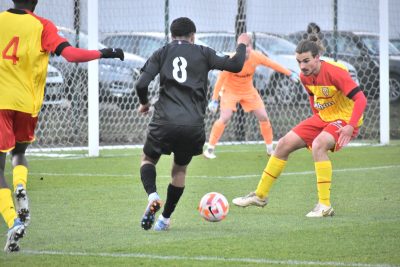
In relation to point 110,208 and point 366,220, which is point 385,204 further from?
point 110,208

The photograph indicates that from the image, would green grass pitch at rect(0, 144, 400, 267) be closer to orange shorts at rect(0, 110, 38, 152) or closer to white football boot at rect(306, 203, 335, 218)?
white football boot at rect(306, 203, 335, 218)

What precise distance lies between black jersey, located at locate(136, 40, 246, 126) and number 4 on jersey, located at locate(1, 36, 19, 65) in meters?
1.05

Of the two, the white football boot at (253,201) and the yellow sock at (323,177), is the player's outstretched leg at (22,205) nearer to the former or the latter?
the white football boot at (253,201)

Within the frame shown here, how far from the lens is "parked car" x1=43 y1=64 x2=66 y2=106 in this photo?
1712 centimetres

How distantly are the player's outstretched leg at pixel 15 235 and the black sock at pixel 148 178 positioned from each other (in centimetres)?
133

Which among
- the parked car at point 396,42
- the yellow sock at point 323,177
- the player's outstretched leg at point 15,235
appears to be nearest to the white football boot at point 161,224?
the player's outstretched leg at point 15,235

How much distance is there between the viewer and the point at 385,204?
9680mm

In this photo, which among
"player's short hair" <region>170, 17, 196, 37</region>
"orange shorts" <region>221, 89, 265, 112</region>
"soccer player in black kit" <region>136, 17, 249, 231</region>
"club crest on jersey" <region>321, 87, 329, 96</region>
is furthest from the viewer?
"orange shorts" <region>221, 89, 265, 112</region>

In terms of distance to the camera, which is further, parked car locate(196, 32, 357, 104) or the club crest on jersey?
parked car locate(196, 32, 357, 104)

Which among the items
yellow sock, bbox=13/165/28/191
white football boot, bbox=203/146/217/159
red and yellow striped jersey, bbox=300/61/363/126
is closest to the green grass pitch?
yellow sock, bbox=13/165/28/191

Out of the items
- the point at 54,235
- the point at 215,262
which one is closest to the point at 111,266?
the point at 215,262

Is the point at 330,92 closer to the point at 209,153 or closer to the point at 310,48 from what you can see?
the point at 310,48

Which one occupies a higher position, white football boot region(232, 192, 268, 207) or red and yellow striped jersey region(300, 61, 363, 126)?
red and yellow striped jersey region(300, 61, 363, 126)

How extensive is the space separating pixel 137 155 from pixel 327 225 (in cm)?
826
